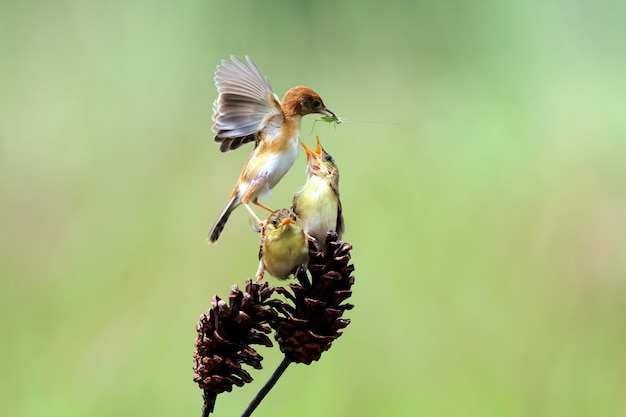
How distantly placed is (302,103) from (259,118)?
0.04 metres

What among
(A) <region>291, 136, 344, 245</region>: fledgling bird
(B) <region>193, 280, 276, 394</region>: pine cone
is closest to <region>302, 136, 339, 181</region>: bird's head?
(A) <region>291, 136, 344, 245</region>: fledgling bird

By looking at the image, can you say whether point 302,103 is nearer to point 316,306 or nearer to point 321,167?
point 321,167

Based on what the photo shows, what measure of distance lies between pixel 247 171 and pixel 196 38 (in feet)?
3.14

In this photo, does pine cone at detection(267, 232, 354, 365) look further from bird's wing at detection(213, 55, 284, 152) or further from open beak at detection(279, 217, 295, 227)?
bird's wing at detection(213, 55, 284, 152)

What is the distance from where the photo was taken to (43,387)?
1276 mm

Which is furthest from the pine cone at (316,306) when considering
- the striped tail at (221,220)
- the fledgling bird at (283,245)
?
the striped tail at (221,220)

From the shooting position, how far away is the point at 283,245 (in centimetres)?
55

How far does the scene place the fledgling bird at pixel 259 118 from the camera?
632mm

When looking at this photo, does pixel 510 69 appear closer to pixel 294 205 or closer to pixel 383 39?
pixel 383 39

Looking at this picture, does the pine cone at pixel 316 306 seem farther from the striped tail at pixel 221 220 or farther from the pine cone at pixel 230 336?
the striped tail at pixel 221 220

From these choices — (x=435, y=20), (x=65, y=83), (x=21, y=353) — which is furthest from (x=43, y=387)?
(x=435, y=20)

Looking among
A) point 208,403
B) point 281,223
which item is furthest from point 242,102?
point 208,403

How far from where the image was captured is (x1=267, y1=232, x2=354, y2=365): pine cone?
54 cm

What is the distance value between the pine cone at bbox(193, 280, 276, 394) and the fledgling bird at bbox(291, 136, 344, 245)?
0.25ft
